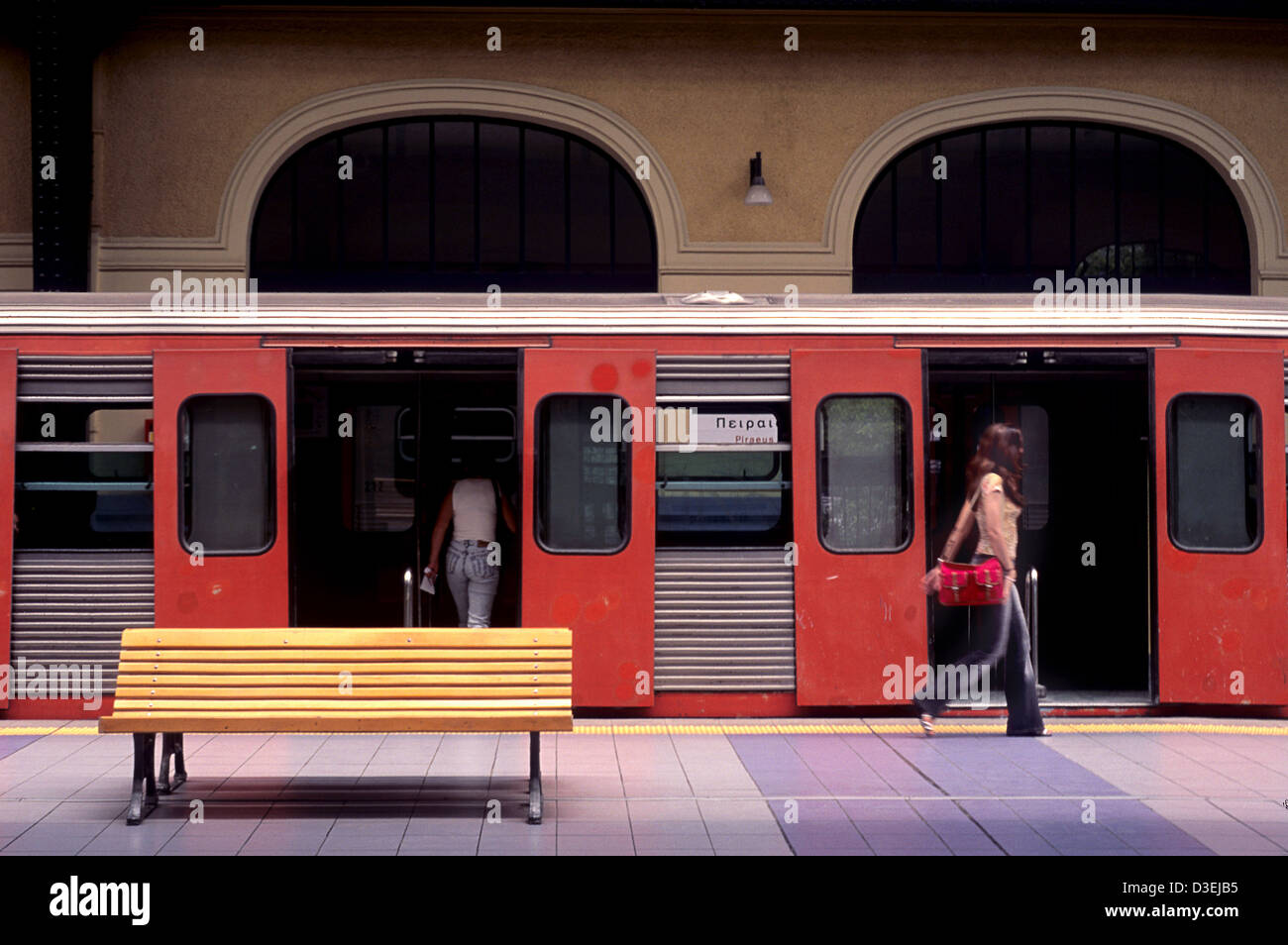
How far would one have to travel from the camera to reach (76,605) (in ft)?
28.0

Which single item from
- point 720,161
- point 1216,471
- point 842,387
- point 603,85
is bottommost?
point 1216,471

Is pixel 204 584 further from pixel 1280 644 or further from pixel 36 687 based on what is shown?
pixel 1280 644

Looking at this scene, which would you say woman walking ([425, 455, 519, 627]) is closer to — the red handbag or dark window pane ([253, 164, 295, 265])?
the red handbag

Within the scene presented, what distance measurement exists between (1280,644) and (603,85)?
831 cm

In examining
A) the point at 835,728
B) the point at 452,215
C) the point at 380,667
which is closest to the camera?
the point at 380,667

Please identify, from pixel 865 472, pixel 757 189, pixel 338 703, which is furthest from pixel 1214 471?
pixel 338 703

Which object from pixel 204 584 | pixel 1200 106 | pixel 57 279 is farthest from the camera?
pixel 1200 106

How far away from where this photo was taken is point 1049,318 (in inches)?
344

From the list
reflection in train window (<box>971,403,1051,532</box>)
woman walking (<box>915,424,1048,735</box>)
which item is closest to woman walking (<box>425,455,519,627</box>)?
woman walking (<box>915,424,1048,735</box>)

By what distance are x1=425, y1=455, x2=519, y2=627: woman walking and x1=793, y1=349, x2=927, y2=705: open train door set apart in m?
2.11

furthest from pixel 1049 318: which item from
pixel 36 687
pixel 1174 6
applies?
pixel 36 687

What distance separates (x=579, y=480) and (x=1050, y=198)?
7355 mm

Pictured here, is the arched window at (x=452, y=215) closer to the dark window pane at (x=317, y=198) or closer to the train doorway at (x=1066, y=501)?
the dark window pane at (x=317, y=198)

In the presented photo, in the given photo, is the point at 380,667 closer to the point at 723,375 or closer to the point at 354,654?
the point at 354,654
